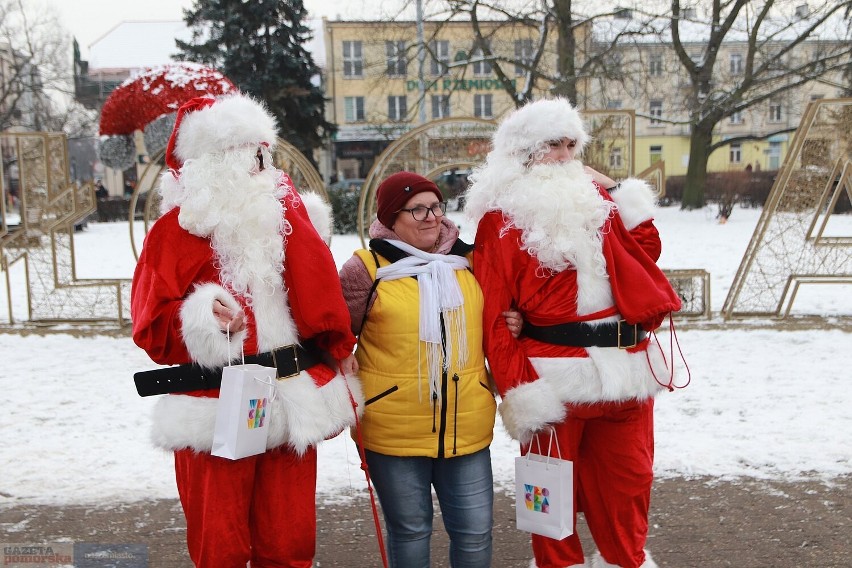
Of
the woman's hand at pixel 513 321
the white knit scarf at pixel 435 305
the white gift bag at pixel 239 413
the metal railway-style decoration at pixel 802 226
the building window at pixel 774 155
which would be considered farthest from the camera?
the building window at pixel 774 155

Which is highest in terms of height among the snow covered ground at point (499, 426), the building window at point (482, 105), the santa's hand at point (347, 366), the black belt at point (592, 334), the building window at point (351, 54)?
the building window at point (351, 54)

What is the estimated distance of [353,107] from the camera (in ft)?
126

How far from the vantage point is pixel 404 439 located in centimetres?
254

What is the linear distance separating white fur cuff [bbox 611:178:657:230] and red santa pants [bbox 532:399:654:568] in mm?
675

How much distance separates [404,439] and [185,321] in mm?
835

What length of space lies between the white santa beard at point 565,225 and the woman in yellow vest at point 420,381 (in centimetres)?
26

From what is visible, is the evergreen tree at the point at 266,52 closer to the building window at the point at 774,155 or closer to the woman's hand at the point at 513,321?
the woman's hand at the point at 513,321

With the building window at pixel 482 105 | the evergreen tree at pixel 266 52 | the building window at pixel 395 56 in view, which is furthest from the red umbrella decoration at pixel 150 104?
the building window at pixel 482 105

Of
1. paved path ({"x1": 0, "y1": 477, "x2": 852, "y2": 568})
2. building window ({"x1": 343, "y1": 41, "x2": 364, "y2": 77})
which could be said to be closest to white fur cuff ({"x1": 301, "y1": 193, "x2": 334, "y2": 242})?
paved path ({"x1": 0, "y1": 477, "x2": 852, "y2": 568})

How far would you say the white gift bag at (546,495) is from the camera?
8.30ft

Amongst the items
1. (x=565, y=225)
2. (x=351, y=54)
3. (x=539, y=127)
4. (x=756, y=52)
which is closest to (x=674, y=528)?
(x=565, y=225)

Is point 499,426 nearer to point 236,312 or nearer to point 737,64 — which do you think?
point 236,312

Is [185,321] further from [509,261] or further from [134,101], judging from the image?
[134,101]

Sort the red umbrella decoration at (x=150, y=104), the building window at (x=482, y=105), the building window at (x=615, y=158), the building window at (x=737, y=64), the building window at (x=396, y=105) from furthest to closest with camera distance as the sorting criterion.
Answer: the building window at (x=396, y=105), the building window at (x=482, y=105), the building window at (x=737, y=64), the building window at (x=615, y=158), the red umbrella decoration at (x=150, y=104)
